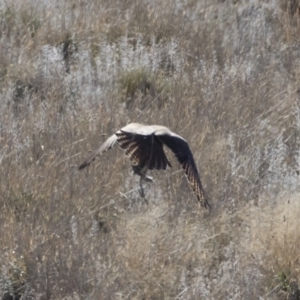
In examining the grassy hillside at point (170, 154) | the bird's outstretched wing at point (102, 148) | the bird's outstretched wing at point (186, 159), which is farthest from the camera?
the bird's outstretched wing at point (102, 148)

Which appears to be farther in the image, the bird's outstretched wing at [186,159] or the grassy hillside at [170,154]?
the grassy hillside at [170,154]

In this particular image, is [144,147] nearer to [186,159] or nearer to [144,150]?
[144,150]

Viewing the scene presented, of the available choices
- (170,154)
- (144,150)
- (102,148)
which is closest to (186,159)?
(144,150)

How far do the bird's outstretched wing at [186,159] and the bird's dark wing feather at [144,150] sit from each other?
9 centimetres

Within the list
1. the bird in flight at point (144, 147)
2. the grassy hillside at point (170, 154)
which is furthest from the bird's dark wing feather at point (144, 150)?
the grassy hillside at point (170, 154)

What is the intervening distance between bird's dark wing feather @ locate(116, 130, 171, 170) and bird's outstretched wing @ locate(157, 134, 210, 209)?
0.09 metres

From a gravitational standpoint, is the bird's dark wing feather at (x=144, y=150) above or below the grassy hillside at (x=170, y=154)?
above

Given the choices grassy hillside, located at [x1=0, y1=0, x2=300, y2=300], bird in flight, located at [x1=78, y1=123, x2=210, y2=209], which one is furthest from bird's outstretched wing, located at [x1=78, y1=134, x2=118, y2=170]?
grassy hillside, located at [x1=0, y1=0, x2=300, y2=300]

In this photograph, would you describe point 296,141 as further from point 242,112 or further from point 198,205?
point 198,205

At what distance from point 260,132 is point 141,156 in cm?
140

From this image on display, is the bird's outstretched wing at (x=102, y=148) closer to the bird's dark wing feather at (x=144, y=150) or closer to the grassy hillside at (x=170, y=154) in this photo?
the bird's dark wing feather at (x=144, y=150)

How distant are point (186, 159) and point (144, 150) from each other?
12.6 inches

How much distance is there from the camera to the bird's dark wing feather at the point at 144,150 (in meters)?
5.14

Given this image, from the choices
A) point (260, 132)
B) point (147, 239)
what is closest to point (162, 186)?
point (147, 239)
